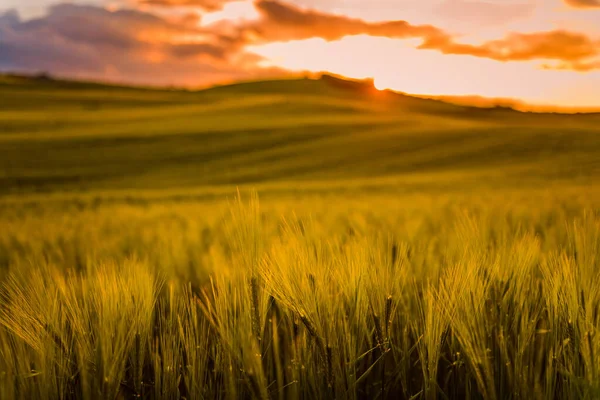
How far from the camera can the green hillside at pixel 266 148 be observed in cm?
Result: 1473

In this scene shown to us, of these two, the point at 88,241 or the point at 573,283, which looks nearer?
the point at 573,283

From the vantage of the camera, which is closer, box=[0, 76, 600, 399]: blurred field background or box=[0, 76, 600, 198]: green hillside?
box=[0, 76, 600, 399]: blurred field background

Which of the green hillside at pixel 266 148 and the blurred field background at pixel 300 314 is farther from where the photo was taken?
the green hillside at pixel 266 148

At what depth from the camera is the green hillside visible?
14.7m

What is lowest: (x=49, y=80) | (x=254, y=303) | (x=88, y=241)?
(x=88, y=241)

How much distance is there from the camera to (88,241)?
2469 mm

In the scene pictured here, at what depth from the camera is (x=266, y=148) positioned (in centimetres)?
2103

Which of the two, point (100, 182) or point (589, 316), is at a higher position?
point (589, 316)

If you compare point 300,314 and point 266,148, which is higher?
point 300,314

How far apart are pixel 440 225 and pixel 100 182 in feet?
49.3

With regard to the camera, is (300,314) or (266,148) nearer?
(300,314)

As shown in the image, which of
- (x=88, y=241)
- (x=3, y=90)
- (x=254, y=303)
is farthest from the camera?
(x=3, y=90)

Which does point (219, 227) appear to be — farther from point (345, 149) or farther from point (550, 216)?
point (345, 149)

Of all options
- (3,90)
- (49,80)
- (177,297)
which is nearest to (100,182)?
(177,297)
